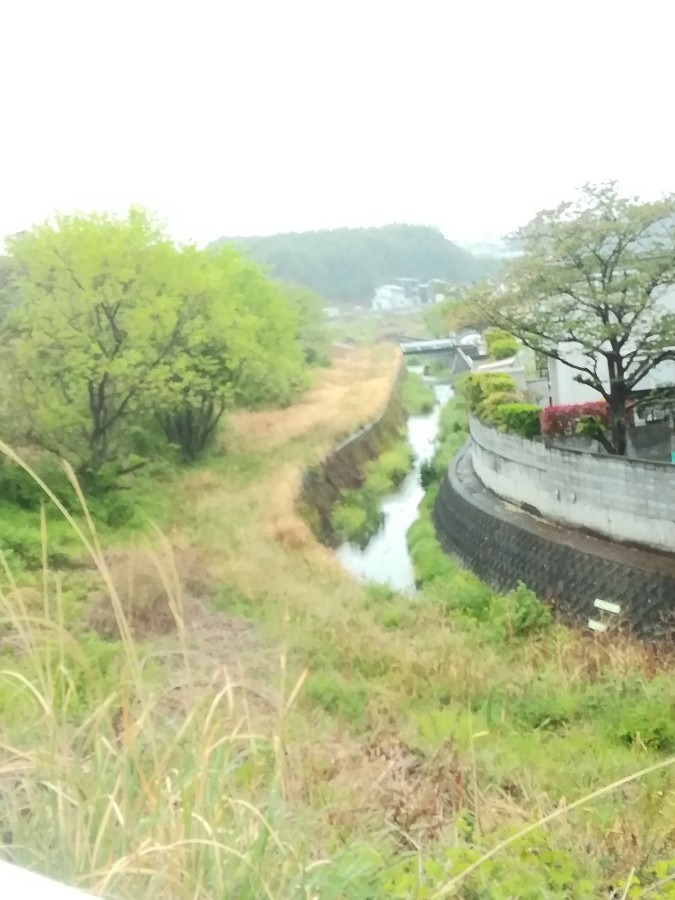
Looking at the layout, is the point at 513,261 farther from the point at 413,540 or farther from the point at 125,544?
the point at 125,544

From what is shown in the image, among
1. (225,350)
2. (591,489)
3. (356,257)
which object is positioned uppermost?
(356,257)

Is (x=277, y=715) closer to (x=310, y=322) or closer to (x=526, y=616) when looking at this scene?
(x=526, y=616)

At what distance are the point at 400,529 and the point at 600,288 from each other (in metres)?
2.02

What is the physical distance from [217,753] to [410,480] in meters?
4.89

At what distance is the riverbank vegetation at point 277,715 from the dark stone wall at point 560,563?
0.66ft

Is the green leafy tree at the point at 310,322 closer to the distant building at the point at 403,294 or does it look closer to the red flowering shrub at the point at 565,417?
the distant building at the point at 403,294

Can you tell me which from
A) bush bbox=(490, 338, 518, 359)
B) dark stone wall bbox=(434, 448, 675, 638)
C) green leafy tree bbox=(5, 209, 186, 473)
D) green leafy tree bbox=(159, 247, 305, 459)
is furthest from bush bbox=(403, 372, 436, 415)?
green leafy tree bbox=(5, 209, 186, 473)

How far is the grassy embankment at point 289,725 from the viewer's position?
3.16ft

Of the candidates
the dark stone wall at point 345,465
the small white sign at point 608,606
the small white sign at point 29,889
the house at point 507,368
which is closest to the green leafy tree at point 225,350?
the dark stone wall at point 345,465

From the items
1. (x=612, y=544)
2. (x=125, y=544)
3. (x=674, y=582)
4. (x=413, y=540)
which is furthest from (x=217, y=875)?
(x=413, y=540)

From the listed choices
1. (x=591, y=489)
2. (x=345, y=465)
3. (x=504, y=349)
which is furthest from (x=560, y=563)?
(x=504, y=349)

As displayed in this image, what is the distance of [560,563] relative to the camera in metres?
3.76

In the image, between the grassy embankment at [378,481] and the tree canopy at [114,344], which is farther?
the grassy embankment at [378,481]

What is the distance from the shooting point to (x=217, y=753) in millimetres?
1044
